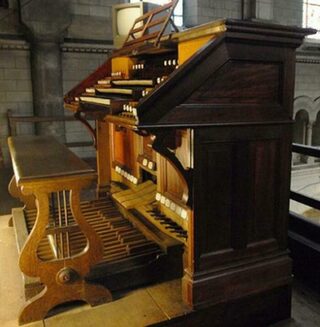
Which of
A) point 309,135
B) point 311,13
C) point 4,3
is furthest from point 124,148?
point 311,13

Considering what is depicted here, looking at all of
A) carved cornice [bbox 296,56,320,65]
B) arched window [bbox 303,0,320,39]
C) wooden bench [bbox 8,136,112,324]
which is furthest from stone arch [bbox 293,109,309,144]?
wooden bench [bbox 8,136,112,324]

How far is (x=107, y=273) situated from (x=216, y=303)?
0.64 metres

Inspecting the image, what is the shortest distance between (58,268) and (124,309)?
416 mm

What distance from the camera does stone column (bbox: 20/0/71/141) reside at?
5.07m

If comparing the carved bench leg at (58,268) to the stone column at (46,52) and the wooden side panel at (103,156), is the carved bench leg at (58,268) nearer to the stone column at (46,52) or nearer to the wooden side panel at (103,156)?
the wooden side panel at (103,156)

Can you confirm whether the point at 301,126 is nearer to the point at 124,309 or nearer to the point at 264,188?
the point at 264,188

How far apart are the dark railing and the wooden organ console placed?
0.42m

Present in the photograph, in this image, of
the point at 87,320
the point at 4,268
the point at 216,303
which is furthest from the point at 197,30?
the point at 4,268

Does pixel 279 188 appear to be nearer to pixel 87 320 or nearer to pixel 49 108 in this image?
pixel 87 320

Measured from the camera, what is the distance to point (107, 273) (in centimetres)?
220

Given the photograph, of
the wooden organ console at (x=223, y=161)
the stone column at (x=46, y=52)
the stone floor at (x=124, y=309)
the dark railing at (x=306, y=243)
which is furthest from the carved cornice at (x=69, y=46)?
the dark railing at (x=306, y=243)

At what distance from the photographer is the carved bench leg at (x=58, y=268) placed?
1.90 meters

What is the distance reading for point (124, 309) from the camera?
2043 mm

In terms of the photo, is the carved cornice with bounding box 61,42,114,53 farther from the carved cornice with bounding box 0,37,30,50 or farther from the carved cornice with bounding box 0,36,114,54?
the carved cornice with bounding box 0,37,30,50
